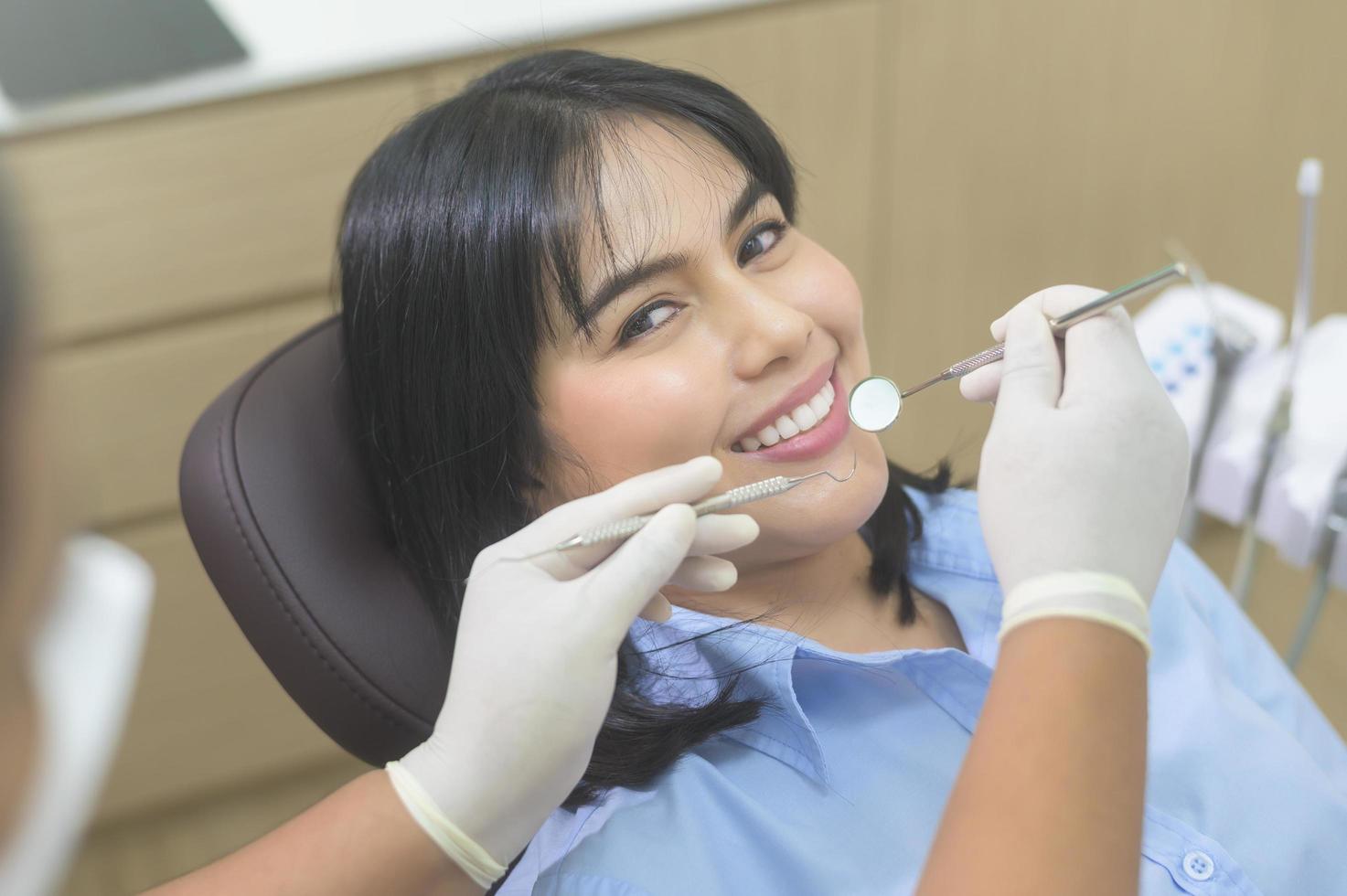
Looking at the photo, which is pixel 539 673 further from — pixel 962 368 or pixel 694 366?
pixel 962 368

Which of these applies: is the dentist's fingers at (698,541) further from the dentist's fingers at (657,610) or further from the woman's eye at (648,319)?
the woman's eye at (648,319)

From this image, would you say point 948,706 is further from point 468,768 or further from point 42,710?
point 42,710

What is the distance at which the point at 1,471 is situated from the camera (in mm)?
380

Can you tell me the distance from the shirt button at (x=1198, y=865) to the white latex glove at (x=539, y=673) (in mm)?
492

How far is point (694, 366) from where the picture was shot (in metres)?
0.96

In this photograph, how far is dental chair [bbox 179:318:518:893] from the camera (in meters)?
0.98

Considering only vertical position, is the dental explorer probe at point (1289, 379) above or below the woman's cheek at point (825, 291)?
below

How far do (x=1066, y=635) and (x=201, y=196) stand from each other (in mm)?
1367

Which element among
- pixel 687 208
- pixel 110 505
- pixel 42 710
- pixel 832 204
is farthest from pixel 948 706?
pixel 110 505

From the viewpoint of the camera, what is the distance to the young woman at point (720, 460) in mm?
873

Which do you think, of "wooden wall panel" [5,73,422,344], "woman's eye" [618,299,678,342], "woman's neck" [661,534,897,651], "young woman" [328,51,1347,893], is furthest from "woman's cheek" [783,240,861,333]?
"wooden wall panel" [5,73,422,344]

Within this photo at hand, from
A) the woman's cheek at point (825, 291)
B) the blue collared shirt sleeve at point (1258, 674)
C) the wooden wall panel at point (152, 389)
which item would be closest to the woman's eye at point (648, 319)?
the woman's cheek at point (825, 291)

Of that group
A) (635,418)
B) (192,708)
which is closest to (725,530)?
(635,418)

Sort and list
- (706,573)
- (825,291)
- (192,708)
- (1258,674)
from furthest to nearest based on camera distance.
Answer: (192,708), (1258,674), (825,291), (706,573)
